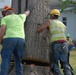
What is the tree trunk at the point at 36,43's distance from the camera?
422 inches

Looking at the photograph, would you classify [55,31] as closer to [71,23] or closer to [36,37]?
[36,37]

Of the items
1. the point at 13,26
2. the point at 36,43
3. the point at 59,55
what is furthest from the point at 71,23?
the point at 13,26

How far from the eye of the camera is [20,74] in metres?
9.77

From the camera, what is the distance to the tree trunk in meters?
10.7

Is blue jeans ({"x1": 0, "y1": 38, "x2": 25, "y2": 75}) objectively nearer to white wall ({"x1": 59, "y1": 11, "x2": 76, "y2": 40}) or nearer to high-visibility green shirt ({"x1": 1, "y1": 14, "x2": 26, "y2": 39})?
high-visibility green shirt ({"x1": 1, "y1": 14, "x2": 26, "y2": 39})

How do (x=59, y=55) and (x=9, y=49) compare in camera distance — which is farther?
(x=59, y=55)

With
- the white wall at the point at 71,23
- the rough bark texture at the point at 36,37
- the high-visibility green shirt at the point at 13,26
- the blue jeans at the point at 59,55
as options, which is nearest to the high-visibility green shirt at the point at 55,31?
the blue jeans at the point at 59,55

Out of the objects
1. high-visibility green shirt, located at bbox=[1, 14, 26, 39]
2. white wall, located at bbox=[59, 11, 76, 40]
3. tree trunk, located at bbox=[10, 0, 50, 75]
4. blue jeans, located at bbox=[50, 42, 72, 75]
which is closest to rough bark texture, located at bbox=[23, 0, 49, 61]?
tree trunk, located at bbox=[10, 0, 50, 75]

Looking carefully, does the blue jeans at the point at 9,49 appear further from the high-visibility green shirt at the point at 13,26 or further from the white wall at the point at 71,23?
the white wall at the point at 71,23

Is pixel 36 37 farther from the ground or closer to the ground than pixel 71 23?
farther from the ground

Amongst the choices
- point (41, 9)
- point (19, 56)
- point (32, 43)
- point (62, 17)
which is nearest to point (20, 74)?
point (19, 56)

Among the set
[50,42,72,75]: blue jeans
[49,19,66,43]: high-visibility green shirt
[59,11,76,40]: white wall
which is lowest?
[59,11,76,40]: white wall

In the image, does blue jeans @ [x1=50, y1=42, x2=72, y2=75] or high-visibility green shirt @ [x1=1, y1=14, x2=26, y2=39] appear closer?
high-visibility green shirt @ [x1=1, y1=14, x2=26, y2=39]

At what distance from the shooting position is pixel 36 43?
35.3 feet
